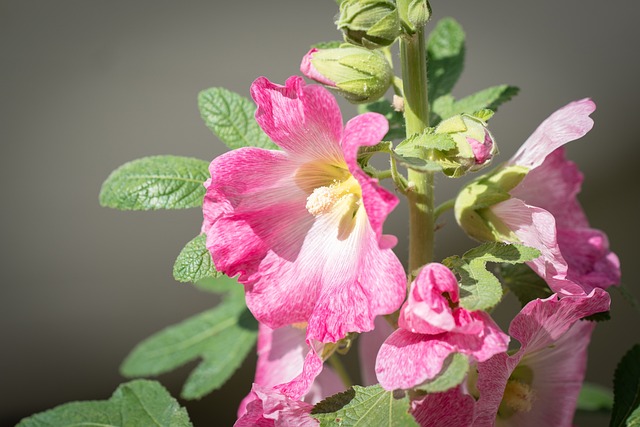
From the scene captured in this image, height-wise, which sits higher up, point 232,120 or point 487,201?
point 232,120

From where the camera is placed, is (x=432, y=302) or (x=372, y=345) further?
(x=372, y=345)

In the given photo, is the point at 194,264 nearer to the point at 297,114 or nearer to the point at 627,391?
the point at 297,114

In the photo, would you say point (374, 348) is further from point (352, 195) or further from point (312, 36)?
point (312, 36)

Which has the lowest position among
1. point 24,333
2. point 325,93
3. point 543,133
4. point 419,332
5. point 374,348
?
point 24,333

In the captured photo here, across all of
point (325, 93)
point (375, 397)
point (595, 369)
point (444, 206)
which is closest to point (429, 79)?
point (444, 206)

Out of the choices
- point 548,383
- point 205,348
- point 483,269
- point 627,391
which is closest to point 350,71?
point 483,269

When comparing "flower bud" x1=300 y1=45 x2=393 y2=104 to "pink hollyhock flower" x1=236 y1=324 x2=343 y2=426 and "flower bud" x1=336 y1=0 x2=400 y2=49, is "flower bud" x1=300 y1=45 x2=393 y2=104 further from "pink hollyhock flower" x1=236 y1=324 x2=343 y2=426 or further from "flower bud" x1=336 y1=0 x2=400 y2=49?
"pink hollyhock flower" x1=236 y1=324 x2=343 y2=426

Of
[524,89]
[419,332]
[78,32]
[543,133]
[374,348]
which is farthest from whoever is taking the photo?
[524,89]
